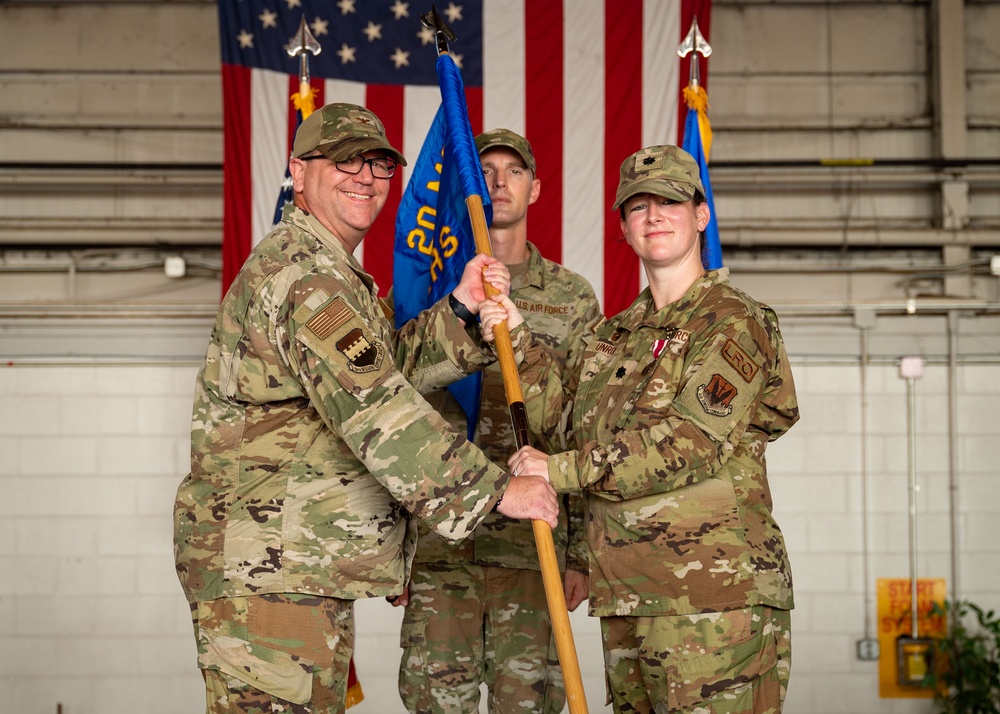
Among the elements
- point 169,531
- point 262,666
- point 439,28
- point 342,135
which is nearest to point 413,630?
point 262,666

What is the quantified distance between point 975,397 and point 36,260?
4984mm

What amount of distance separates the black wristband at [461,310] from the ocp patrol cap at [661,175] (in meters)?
0.50

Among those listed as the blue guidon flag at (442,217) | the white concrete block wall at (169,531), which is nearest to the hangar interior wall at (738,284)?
the white concrete block wall at (169,531)

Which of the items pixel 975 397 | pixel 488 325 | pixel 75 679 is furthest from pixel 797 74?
pixel 75 679

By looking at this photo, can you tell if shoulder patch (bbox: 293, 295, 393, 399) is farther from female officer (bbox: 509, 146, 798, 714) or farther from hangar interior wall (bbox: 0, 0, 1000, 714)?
hangar interior wall (bbox: 0, 0, 1000, 714)

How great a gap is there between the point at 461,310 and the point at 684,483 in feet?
2.64

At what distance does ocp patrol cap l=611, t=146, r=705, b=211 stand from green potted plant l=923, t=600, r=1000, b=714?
358cm

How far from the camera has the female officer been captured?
222cm

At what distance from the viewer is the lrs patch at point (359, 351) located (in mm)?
2209

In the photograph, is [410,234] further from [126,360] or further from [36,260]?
[36,260]

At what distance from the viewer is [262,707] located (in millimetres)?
2234

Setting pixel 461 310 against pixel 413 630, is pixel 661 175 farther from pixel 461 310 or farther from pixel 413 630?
pixel 413 630

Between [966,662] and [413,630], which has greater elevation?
[413,630]

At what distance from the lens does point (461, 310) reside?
9.01 feet
